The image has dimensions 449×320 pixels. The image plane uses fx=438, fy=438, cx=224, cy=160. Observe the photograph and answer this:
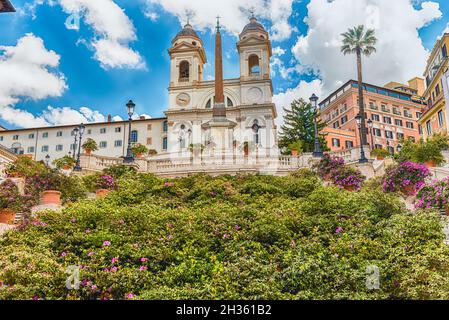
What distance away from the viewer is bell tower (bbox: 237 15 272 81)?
69.5 m

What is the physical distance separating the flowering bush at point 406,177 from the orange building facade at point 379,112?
6268cm

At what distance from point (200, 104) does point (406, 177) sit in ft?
170

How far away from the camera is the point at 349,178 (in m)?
24.3

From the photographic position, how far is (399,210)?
1588cm

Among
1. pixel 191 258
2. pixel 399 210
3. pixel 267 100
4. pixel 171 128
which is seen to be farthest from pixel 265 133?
pixel 191 258

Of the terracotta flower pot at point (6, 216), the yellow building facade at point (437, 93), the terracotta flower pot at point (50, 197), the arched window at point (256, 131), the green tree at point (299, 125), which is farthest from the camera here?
the arched window at point (256, 131)

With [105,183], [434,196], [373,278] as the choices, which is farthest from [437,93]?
[373,278]

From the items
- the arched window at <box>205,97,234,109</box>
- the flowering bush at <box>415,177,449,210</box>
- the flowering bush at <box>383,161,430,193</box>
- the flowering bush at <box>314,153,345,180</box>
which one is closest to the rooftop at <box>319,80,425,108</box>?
the arched window at <box>205,97,234,109</box>

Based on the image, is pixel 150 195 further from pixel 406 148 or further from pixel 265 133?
pixel 265 133

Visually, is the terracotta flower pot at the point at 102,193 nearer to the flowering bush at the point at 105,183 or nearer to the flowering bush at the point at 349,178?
the flowering bush at the point at 105,183

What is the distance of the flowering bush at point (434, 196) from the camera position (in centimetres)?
1576

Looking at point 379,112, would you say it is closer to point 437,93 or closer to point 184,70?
point 437,93

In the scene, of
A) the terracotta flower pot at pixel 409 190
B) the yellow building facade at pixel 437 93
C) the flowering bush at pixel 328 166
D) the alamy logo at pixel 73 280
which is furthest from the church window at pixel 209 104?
the alamy logo at pixel 73 280

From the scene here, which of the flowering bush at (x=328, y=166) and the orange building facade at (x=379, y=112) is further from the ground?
the orange building facade at (x=379, y=112)
